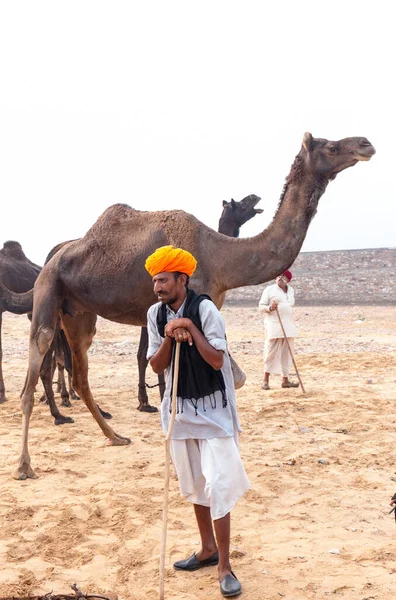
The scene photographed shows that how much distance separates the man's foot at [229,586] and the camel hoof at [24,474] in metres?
2.91

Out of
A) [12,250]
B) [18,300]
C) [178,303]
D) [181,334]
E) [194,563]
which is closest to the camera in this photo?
[181,334]

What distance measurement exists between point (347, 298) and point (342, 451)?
82.3 ft

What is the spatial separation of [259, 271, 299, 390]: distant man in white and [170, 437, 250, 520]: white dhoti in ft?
23.2

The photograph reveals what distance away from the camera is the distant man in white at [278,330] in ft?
36.4

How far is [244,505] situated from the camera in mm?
5312

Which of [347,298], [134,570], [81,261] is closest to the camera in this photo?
[134,570]

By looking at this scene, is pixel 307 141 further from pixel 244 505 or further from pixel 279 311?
pixel 279 311

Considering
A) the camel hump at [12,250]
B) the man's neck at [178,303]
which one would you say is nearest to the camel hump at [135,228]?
the man's neck at [178,303]

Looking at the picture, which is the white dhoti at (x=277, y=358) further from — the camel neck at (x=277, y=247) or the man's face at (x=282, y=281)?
the camel neck at (x=277, y=247)

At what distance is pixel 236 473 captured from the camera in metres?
3.87

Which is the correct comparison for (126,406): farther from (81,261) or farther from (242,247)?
(242,247)

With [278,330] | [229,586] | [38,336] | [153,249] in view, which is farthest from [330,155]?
[278,330]

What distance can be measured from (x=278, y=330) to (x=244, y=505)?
20.1ft

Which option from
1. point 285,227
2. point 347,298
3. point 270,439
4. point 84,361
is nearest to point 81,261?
point 84,361
